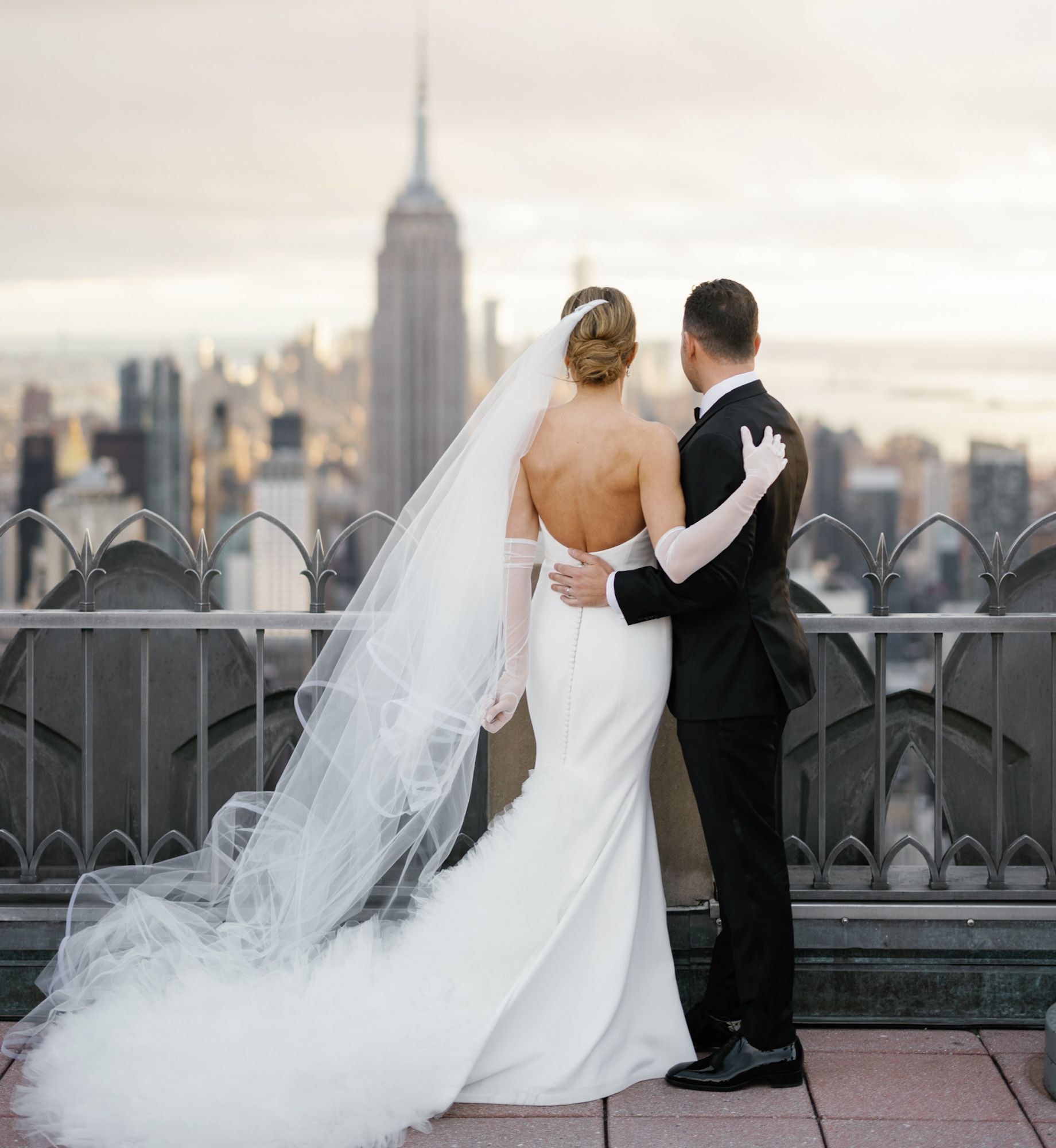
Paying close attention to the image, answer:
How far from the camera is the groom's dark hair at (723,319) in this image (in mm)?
3170

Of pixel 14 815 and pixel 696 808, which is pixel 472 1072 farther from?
pixel 14 815

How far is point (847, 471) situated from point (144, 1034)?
112637mm

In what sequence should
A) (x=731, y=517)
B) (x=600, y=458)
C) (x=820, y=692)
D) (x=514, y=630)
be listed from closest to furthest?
1. (x=731, y=517)
2. (x=600, y=458)
3. (x=514, y=630)
4. (x=820, y=692)

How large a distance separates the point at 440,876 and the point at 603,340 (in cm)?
139

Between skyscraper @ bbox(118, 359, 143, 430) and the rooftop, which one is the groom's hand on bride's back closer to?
the rooftop

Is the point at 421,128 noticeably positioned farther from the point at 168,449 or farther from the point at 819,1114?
the point at 819,1114

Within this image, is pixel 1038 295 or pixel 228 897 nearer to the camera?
pixel 228 897

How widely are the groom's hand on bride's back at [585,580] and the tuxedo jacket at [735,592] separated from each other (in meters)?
0.07

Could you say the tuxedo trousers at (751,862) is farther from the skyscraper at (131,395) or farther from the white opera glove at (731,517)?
the skyscraper at (131,395)

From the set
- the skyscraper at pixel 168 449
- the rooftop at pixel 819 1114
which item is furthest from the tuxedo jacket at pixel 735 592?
the skyscraper at pixel 168 449

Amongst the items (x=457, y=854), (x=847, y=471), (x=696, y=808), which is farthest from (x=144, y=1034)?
(x=847, y=471)

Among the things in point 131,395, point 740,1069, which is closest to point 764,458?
point 740,1069

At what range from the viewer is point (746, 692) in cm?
321

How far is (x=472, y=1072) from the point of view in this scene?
320 cm
